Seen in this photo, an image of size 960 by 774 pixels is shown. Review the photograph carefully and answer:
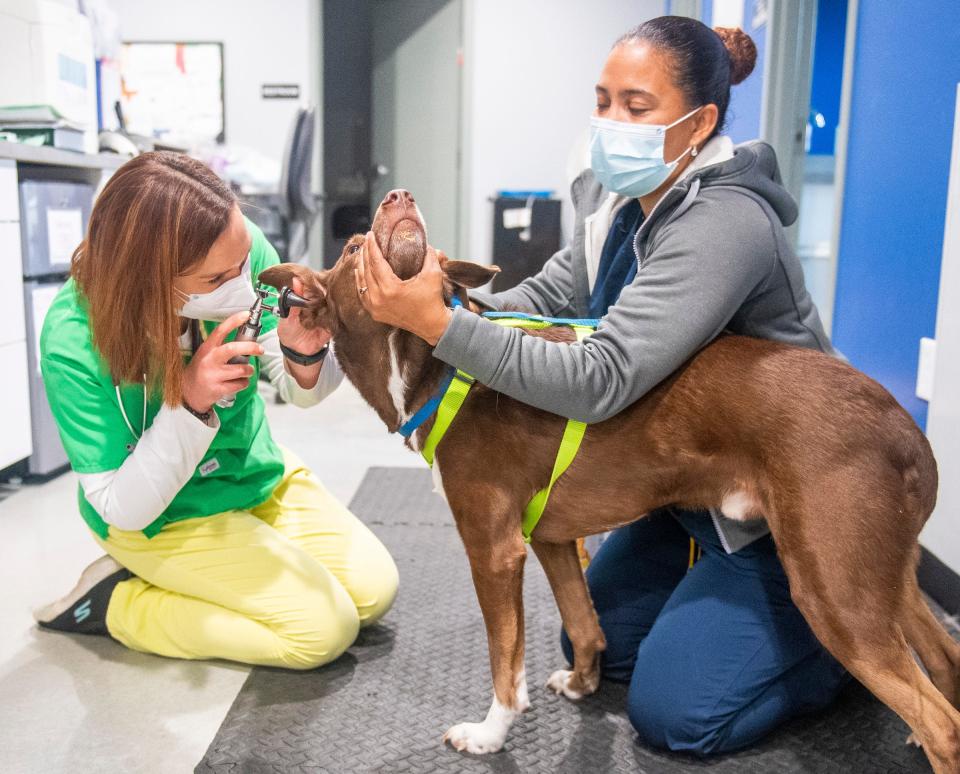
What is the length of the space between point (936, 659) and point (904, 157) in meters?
1.54

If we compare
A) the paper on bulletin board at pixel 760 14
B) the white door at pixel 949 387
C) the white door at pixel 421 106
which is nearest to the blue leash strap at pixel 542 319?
the white door at pixel 949 387

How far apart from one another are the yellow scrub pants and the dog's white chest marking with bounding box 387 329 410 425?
0.57 meters

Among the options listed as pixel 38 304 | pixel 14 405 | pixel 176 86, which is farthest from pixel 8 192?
pixel 176 86

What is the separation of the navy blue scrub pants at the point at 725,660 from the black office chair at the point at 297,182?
3.80 m

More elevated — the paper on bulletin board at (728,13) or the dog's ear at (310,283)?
Result: the paper on bulletin board at (728,13)

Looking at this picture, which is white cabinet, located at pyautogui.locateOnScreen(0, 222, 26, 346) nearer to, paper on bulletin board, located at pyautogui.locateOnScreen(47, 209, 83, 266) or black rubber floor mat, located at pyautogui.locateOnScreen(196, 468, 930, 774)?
paper on bulletin board, located at pyautogui.locateOnScreen(47, 209, 83, 266)

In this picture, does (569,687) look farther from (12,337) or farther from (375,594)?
(12,337)

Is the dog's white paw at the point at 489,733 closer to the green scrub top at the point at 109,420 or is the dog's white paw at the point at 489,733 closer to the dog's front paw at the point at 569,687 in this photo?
the dog's front paw at the point at 569,687

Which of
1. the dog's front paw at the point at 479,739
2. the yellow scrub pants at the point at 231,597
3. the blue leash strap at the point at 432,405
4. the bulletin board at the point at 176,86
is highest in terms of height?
the bulletin board at the point at 176,86

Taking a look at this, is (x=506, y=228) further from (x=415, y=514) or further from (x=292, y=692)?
A: (x=292, y=692)

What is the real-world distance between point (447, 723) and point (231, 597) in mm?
550

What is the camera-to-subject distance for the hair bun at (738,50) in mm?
1777

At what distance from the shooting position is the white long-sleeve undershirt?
1.71 metres

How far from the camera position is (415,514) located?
2924 mm
